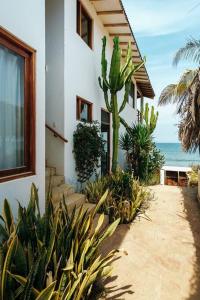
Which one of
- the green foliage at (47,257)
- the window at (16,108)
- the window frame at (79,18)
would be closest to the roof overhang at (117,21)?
the window frame at (79,18)

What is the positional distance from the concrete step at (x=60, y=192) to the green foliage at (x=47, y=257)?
190cm

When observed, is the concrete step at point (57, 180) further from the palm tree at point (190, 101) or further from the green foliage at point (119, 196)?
the palm tree at point (190, 101)

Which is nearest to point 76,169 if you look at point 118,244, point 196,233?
point 118,244

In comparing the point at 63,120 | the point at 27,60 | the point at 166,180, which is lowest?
the point at 166,180

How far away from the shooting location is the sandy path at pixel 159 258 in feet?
10.4

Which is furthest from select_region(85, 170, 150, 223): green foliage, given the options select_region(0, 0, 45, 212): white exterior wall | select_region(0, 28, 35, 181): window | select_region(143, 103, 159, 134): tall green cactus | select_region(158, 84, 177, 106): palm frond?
select_region(158, 84, 177, 106): palm frond

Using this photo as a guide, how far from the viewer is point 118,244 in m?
4.61

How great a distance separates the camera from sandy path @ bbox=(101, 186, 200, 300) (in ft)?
10.4

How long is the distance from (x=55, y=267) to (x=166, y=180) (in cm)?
1550

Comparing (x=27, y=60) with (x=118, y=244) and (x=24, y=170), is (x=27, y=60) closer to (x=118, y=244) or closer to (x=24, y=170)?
(x=24, y=170)

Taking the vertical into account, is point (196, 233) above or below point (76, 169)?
below

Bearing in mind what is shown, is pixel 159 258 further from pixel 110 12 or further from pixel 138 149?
pixel 138 149

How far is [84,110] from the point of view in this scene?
757cm

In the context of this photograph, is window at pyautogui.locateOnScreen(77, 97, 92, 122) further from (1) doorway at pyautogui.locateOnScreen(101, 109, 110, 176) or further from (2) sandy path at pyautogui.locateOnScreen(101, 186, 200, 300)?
(2) sandy path at pyautogui.locateOnScreen(101, 186, 200, 300)
